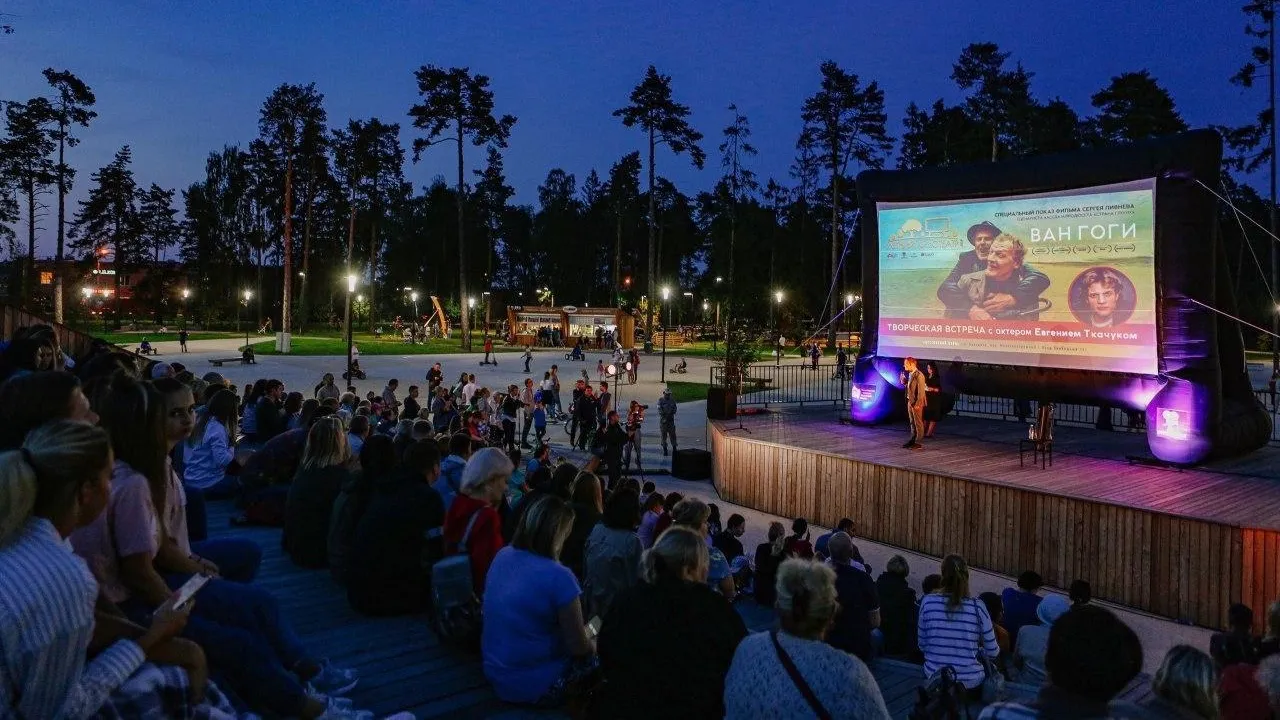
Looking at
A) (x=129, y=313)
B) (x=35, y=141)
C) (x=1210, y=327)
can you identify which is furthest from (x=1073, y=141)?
(x=129, y=313)

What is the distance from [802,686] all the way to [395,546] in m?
2.95

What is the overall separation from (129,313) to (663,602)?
78.3m

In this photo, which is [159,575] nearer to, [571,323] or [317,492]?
[317,492]

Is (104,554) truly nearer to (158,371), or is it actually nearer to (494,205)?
(158,371)

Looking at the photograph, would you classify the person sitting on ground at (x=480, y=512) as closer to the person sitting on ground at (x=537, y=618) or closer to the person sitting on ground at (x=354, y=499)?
the person sitting on ground at (x=354, y=499)

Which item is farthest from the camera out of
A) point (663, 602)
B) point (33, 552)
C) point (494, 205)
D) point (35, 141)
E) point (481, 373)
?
point (494, 205)

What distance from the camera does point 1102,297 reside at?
12.3 m

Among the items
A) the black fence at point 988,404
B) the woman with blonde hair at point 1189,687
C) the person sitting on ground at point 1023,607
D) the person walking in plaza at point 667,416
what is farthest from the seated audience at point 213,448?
the black fence at point 988,404

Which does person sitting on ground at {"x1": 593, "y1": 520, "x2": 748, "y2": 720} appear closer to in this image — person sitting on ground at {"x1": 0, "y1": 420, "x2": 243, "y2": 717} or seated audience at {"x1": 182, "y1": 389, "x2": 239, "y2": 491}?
person sitting on ground at {"x1": 0, "y1": 420, "x2": 243, "y2": 717}

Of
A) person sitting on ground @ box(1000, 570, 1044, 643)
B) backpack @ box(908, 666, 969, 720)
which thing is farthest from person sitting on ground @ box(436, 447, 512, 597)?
person sitting on ground @ box(1000, 570, 1044, 643)

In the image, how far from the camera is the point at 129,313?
222ft

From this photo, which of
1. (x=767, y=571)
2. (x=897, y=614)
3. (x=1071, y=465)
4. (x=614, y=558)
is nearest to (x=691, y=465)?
(x=1071, y=465)

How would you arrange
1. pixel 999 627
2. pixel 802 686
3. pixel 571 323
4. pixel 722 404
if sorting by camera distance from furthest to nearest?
pixel 571 323
pixel 722 404
pixel 999 627
pixel 802 686

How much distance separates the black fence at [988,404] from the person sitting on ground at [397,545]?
1200 centimetres
